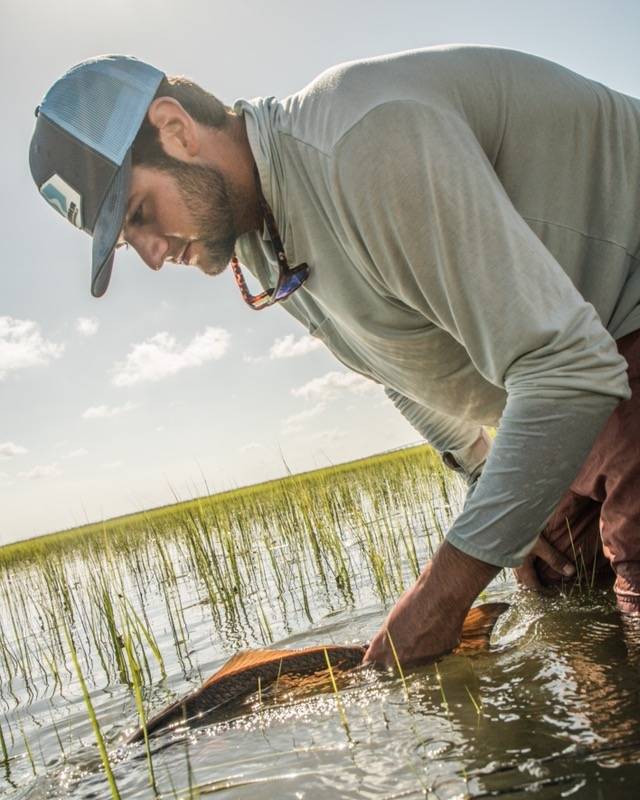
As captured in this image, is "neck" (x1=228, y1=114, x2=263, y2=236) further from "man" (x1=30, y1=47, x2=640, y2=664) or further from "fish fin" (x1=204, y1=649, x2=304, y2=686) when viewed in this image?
"fish fin" (x1=204, y1=649, x2=304, y2=686)

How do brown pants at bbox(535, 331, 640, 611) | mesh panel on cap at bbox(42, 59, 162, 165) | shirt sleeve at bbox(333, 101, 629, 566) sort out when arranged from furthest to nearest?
1. mesh panel on cap at bbox(42, 59, 162, 165)
2. brown pants at bbox(535, 331, 640, 611)
3. shirt sleeve at bbox(333, 101, 629, 566)

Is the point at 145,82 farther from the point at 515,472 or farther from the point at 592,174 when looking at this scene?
the point at 515,472

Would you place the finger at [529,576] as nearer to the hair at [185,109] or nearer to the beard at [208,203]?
the beard at [208,203]

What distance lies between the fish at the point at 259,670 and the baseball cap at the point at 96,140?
1238 mm

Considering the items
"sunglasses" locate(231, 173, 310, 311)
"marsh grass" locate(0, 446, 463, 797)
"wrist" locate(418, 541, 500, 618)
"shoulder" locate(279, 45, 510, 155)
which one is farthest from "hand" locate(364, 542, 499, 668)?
"shoulder" locate(279, 45, 510, 155)

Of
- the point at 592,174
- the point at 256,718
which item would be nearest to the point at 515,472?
the point at 592,174

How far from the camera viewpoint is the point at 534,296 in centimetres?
167

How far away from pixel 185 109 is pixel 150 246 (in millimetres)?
429

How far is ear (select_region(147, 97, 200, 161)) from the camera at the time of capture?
2.19 m

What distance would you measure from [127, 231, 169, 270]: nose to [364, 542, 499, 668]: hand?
1.28m

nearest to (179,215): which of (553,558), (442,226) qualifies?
(442,226)

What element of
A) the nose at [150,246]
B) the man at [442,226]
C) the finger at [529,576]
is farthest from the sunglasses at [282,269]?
the finger at [529,576]

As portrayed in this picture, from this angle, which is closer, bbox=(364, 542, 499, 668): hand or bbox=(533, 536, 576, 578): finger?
bbox=(364, 542, 499, 668): hand

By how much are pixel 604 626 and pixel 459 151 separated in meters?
1.57
